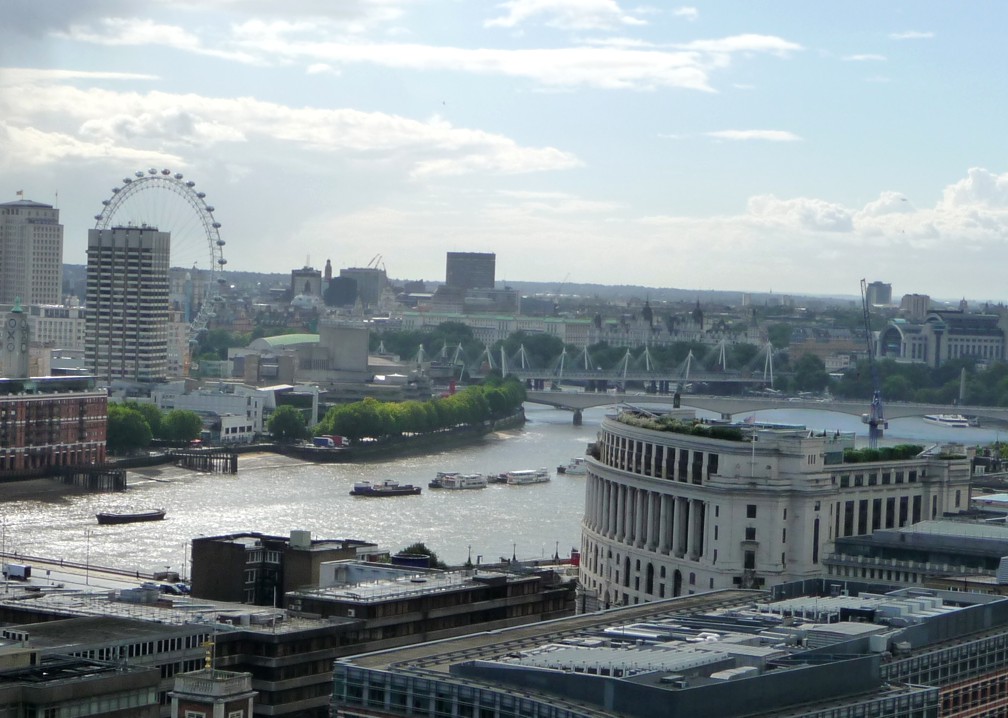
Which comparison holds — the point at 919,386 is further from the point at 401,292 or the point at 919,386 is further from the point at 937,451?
the point at 401,292

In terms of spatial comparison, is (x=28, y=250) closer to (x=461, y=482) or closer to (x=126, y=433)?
(x=126, y=433)

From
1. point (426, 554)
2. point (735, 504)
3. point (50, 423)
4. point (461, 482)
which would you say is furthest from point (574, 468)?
point (735, 504)

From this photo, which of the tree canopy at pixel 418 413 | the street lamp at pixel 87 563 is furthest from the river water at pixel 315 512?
the tree canopy at pixel 418 413

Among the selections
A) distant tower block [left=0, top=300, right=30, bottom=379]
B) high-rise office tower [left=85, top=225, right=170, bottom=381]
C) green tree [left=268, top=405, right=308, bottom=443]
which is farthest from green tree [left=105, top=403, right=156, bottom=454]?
high-rise office tower [left=85, top=225, right=170, bottom=381]

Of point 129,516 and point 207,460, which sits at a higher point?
point 129,516

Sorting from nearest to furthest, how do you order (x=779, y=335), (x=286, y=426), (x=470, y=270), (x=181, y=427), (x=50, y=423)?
(x=50, y=423) → (x=181, y=427) → (x=286, y=426) → (x=779, y=335) → (x=470, y=270)

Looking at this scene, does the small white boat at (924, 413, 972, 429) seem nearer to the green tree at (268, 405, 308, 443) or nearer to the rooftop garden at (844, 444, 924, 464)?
the green tree at (268, 405, 308, 443)
